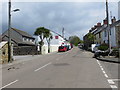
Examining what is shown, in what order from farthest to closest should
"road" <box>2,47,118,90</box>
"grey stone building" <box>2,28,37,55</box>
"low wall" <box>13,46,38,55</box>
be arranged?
1. "grey stone building" <box>2,28,37,55</box>
2. "low wall" <box>13,46,38,55</box>
3. "road" <box>2,47,118,90</box>

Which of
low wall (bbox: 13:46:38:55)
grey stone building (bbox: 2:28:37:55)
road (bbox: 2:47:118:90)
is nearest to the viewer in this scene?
road (bbox: 2:47:118:90)

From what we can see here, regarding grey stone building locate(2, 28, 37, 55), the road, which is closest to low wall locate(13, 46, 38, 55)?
grey stone building locate(2, 28, 37, 55)

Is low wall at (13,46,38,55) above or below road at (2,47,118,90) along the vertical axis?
above

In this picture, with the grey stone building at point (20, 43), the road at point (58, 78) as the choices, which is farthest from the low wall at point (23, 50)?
the road at point (58, 78)

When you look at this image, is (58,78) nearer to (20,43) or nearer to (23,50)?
(23,50)

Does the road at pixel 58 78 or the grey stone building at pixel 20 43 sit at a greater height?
the grey stone building at pixel 20 43

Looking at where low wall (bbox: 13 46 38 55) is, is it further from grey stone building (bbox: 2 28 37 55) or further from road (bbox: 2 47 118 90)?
road (bbox: 2 47 118 90)

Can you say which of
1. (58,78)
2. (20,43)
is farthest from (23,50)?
(58,78)

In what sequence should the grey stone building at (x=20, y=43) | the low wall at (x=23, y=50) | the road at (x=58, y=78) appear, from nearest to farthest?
the road at (x=58, y=78) < the low wall at (x=23, y=50) < the grey stone building at (x=20, y=43)

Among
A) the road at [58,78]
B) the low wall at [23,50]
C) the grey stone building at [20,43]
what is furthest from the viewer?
the grey stone building at [20,43]

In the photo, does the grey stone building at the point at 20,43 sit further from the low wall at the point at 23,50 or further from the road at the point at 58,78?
the road at the point at 58,78

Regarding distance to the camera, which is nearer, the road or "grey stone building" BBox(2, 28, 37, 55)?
the road

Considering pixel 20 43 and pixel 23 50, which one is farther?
pixel 20 43

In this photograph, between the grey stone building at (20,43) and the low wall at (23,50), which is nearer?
the low wall at (23,50)
